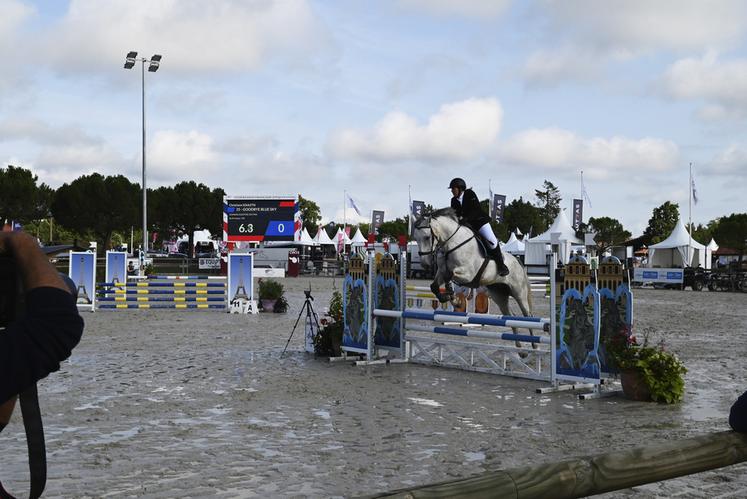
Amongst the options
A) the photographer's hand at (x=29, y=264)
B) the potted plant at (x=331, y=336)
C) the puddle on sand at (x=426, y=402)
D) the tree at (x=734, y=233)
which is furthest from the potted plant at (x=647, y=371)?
the tree at (x=734, y=233)

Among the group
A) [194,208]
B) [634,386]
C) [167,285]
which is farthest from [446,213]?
[194,208]

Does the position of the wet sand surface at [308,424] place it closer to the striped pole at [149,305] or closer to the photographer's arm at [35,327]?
the photographer's arm at [35,327]

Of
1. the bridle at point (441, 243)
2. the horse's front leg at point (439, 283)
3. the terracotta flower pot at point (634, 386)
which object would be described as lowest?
the terracotta flower pot at point (634, 386)

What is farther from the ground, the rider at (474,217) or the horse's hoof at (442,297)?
the rider at (474,217)

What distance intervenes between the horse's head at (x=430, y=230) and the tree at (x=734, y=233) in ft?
147

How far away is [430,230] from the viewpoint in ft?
36.6

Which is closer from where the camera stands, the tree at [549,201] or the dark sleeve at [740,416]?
the dark sleeve at [740,416]

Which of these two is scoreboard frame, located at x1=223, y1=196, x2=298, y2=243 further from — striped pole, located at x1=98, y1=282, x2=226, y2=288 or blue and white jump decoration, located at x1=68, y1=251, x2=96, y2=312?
blue and white jump decoration, located at x1=68, y1=251, x2=96, y2=312

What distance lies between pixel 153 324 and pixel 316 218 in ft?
342

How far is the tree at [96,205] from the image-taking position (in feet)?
220

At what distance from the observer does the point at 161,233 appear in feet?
265

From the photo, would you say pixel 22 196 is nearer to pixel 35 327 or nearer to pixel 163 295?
pixel 163 295

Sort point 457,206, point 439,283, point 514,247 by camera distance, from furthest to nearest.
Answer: point 514,247 → point 457,206 → point 439,283

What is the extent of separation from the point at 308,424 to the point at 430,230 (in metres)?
4.48
